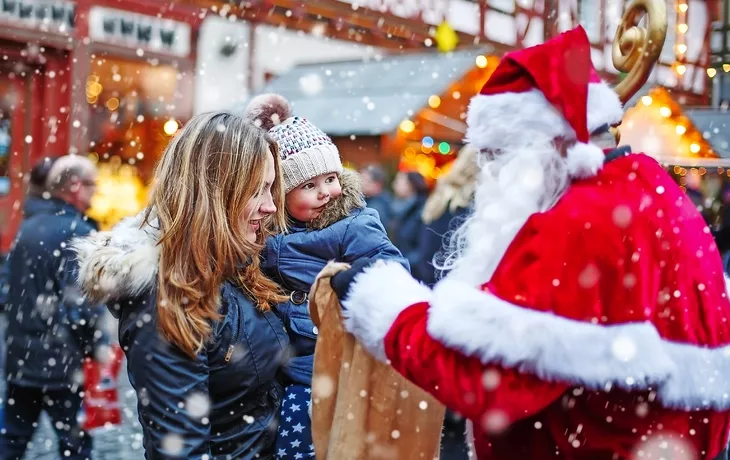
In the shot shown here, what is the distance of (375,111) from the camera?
42.0 ft

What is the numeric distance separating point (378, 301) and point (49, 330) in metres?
3.01

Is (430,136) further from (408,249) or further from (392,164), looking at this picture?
(408,249)

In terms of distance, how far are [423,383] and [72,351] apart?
316cm

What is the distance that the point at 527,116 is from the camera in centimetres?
221

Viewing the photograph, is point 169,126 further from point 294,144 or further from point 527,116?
point 527,116

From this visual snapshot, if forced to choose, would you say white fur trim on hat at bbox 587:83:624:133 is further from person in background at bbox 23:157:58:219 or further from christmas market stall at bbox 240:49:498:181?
christmas market stall at bbox 240:49:498:181

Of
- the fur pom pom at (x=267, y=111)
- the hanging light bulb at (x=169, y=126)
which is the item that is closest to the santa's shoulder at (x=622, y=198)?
the fur pom pom at (x=267, y=111)

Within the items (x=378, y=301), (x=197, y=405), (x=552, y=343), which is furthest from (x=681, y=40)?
(x=197, y=405)

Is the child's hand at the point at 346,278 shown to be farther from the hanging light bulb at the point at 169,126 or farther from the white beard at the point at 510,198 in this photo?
the hanging light bulb at the point at 169,126

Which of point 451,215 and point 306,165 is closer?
point 306,165

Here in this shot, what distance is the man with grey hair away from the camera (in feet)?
15.3

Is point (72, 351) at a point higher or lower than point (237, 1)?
lower

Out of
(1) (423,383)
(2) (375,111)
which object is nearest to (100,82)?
(2) (375,111)

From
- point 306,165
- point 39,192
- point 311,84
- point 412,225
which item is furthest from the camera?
point 311,84
